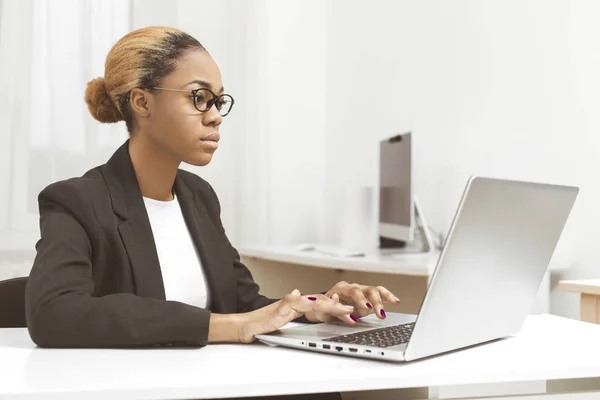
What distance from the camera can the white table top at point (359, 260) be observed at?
7.79 feet

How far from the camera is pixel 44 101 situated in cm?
348

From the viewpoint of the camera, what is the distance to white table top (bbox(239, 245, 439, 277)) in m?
2.37

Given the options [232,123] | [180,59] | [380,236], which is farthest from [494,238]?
[232,123]

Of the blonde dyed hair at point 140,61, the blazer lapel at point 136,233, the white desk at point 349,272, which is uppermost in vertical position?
the blonde dyed hair at point 140,61

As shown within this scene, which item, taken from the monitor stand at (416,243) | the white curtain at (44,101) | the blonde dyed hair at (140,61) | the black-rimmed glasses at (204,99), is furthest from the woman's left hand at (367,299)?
the white curtain at (44,101)

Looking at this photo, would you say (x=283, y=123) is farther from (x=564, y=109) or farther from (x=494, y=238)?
(x=494, y=238)

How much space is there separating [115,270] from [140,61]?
16.2 inches

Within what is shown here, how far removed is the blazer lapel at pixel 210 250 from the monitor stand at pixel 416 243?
139 cm

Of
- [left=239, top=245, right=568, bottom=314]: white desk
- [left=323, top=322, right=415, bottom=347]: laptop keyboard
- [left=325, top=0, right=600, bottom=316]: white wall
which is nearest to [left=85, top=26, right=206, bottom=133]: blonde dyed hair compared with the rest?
[left=323, top=322, right=415, bottom=347]: laptop keyboard

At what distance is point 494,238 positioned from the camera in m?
1.02

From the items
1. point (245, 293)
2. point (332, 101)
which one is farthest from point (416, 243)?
point (245, 293)

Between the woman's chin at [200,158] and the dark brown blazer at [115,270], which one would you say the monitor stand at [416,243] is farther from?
the woman's chin at [200,158]

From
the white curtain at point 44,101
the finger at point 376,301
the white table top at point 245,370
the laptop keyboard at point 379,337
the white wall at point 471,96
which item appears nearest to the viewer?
the white table top at point 245,370

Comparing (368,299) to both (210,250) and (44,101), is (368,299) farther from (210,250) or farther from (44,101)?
(44,101)
